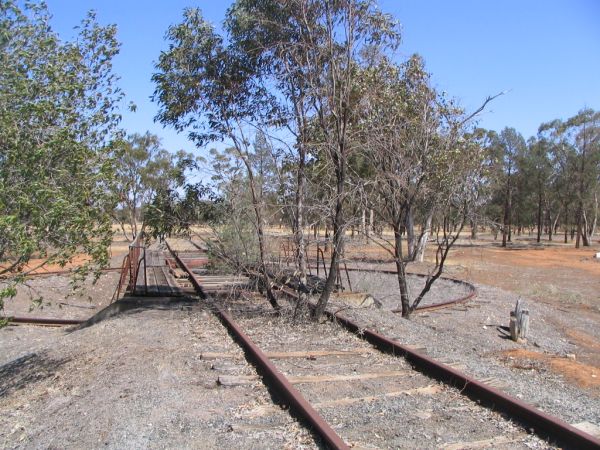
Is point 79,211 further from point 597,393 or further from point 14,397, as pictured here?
point 597,393

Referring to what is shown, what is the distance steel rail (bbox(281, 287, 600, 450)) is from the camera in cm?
477

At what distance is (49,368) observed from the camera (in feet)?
28.6

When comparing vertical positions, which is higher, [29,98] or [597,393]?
[29,98]

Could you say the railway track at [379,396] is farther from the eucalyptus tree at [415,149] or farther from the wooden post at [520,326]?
the wooden post at [520,326]

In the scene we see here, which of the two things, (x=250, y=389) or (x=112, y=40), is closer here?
(x=250, y=389)

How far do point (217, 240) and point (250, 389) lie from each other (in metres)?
5.60

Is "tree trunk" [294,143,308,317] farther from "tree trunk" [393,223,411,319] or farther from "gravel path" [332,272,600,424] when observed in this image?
"tree trunk" [393,223,411,319]

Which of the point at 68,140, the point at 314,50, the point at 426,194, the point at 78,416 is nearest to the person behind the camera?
the point at 78,416

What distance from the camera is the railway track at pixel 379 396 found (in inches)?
196

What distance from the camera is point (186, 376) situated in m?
6.88

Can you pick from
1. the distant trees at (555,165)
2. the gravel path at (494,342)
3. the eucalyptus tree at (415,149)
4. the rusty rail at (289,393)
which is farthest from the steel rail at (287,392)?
the distant trees at (555,165)

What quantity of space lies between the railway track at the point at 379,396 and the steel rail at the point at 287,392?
0.4 inches

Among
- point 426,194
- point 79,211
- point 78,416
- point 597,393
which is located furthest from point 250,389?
point 426,194

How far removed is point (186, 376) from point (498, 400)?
3.58 m
